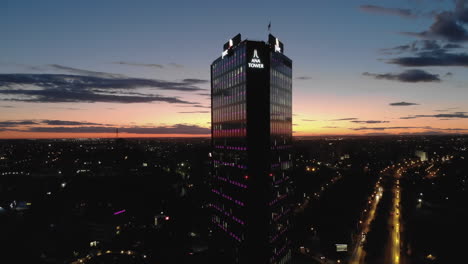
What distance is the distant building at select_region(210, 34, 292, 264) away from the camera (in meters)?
72.5

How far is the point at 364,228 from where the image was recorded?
97.8 meters

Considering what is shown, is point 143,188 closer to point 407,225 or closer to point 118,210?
point 118,210

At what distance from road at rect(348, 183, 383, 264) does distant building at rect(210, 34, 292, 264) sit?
Answer: 16.8 metres

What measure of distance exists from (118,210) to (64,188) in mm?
67143

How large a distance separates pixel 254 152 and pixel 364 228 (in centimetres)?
5112

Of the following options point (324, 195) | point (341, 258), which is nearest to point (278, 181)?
point (341, 258)

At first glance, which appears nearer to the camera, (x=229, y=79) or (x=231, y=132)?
(x=229, y=79)

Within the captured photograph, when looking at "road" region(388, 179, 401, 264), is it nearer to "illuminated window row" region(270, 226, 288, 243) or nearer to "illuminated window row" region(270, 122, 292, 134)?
"illuminated window row" region(270, 226, 288, 243)

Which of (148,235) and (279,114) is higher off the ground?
(279,114)

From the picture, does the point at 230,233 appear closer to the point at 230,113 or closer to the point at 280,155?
the point at 280,155

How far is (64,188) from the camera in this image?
511 ft

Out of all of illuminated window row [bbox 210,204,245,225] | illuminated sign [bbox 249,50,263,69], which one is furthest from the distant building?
illuminated window row [bbox 210,204,245,225]

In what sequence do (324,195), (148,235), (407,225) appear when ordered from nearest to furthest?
(148,235) < (407,225) < (324,195)

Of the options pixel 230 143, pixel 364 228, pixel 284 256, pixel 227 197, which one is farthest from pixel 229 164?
pixel 364 228
